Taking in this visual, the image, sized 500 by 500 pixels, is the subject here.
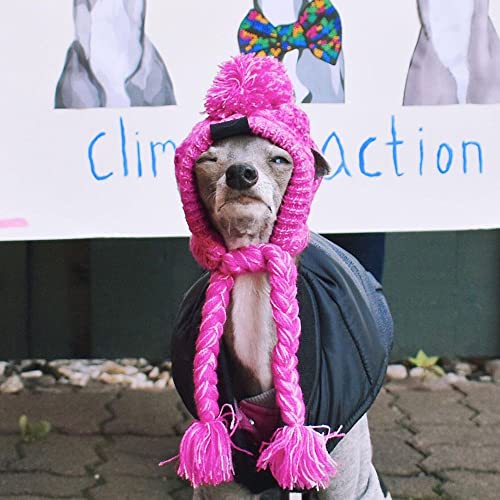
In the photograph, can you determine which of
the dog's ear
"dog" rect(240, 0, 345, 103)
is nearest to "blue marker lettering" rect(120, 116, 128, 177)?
"dog" rect(240, 0, 345, 103)

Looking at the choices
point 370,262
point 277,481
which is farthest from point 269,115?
point 370,262

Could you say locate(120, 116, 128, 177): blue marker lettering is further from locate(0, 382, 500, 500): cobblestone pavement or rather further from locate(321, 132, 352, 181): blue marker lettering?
locate(0, 382, 500, 500): cobblestone pavement

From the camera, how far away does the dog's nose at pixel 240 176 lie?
62.4 inches

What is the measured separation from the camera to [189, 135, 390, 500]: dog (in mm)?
1609

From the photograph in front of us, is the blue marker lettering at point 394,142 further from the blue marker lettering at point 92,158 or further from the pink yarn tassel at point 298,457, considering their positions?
the pink yarn tassel at point 298,457

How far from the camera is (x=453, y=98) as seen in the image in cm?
254

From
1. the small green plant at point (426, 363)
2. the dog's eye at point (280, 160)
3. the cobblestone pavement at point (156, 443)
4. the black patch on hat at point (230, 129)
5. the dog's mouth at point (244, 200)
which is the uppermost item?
the black patch on hat at point (230, 129)

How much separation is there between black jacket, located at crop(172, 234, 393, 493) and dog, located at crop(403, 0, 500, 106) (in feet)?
2.77

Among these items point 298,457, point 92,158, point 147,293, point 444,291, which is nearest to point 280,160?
point 298,457

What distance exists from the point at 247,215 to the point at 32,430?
1.64 meters

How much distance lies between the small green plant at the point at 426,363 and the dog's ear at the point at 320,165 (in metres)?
1.91

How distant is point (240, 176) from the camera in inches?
62.4

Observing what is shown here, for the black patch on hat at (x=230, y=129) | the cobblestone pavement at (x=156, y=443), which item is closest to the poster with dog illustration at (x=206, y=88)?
the cobblestone pavement at (x=156, y=443)

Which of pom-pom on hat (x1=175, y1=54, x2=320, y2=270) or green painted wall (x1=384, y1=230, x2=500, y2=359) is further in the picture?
green painted wall (x1=384, y1=230, x2=500, y2=359)
